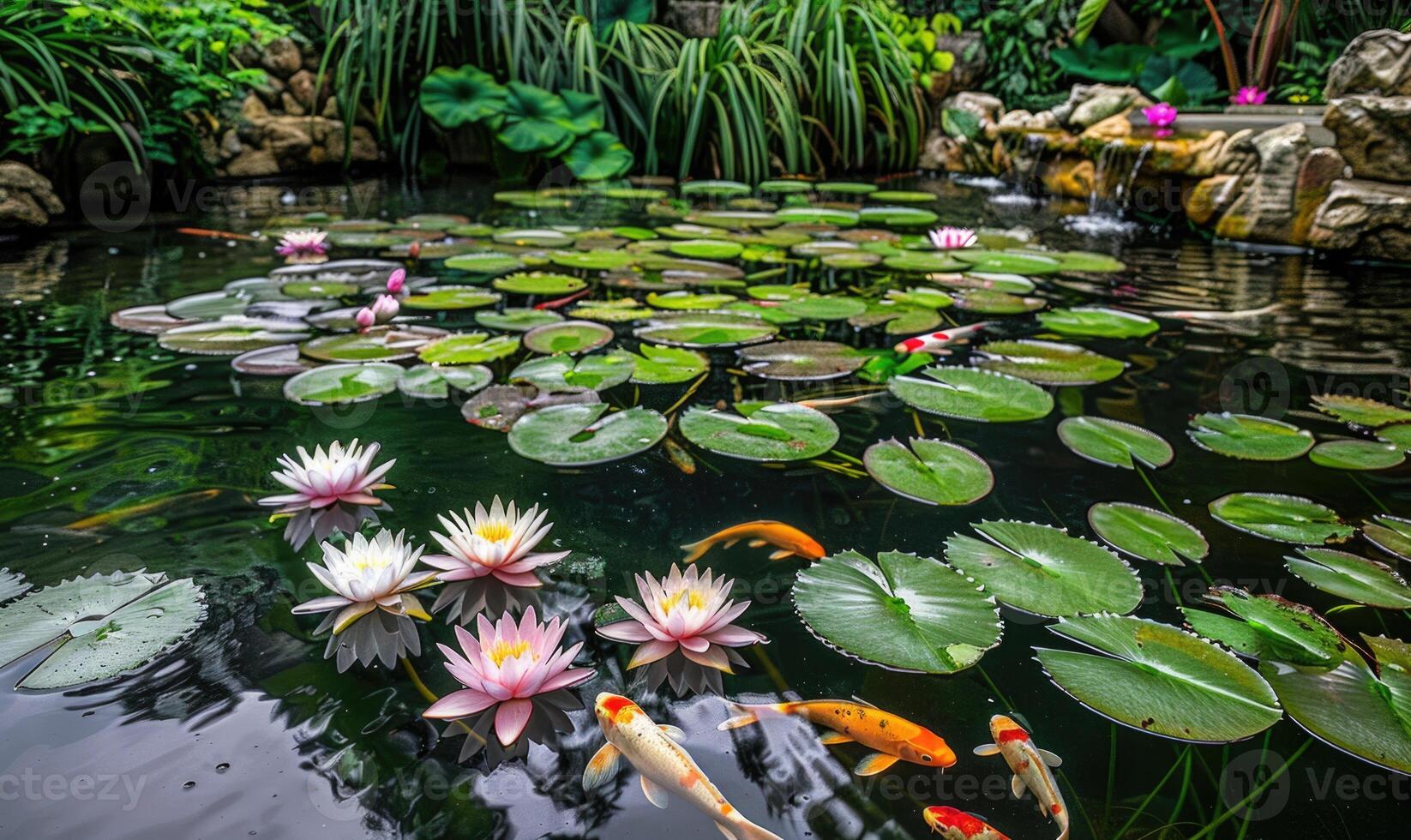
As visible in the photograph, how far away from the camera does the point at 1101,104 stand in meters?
4.59

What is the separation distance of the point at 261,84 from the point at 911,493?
4.42 meters

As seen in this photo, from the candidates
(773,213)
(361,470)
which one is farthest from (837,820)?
(773,213)

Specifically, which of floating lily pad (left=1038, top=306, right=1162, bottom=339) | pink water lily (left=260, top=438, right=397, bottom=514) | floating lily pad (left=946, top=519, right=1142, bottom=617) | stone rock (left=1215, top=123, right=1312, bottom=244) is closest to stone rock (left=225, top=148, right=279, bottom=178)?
pink water lily (left=260, top=438, right=397, bottom=514)

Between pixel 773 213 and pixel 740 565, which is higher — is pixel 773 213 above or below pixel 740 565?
above

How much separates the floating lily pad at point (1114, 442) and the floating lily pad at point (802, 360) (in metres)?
0.49

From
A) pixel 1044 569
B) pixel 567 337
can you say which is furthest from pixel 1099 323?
pixel 567 337

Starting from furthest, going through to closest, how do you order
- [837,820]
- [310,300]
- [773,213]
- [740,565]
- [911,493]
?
1. [773,213]
2. [310,300]
3. [911,493]
4. [740,565]
5. [837,820]

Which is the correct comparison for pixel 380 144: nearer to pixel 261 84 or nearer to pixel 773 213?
pixel 261 84

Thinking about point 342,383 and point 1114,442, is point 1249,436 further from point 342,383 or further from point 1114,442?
point 342,383

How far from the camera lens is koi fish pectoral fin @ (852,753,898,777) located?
30.8 inches

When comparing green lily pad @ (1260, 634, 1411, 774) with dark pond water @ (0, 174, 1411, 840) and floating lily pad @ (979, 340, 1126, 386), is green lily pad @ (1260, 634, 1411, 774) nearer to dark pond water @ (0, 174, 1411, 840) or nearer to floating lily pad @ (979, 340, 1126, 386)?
dark pond water @ (0, 174, 1411, 840)

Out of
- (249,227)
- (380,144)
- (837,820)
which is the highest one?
(380,144)

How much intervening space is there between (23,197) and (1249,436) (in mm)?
4070

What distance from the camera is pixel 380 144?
5.08 metres
